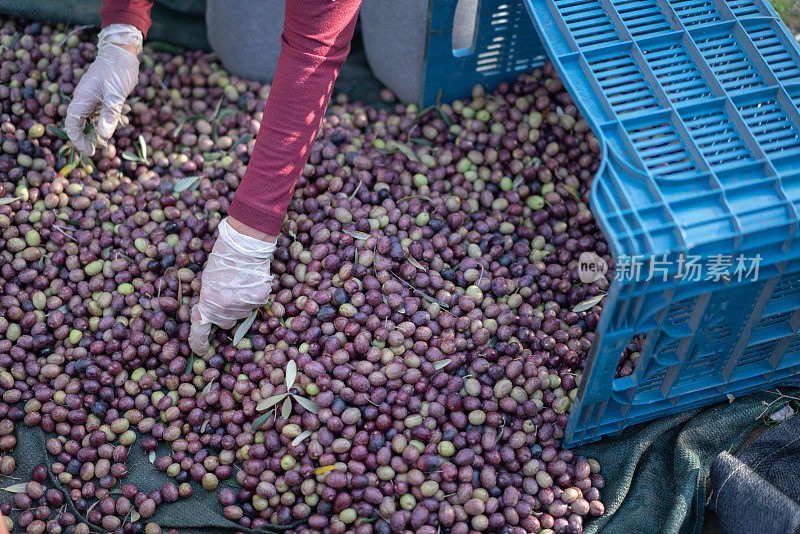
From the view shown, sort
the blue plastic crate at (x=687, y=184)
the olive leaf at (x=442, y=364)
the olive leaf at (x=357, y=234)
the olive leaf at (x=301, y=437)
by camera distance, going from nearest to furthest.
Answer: the blue plastic crate at (x=687, y=184)
the olive leaf at (x=301, y=437)
the olive leaf at (x=442, y=364)
the olive leaf at (x=357, y=234)

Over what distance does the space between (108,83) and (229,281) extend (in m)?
1.07

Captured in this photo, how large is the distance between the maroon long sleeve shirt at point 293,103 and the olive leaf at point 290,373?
47cm

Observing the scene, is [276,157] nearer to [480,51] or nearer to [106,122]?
[106,122]

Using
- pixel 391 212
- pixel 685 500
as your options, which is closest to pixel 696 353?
pixel 685 500

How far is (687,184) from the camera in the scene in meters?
1.90

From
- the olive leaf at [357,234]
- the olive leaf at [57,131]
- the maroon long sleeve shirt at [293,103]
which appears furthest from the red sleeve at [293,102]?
the olive leaf at [57,131]

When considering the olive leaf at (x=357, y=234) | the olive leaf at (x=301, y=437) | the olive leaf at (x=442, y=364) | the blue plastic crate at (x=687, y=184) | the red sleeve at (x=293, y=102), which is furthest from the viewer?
the olive leaf at (x=357, y=234)

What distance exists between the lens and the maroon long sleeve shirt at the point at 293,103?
7.11ft

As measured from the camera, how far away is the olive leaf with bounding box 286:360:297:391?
2393mm

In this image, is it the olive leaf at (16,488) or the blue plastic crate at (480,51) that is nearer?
the olive leaf at (16,488)

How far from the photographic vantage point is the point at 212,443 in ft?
7.86

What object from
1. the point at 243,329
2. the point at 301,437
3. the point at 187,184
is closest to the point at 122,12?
the point at 187,184

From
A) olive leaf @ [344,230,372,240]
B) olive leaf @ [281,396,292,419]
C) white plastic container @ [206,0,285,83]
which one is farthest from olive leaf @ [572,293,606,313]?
white plastic container @ [206,0,285,83]

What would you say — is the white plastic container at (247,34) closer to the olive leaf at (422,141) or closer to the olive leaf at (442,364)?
the olive leaf at (422,141)
